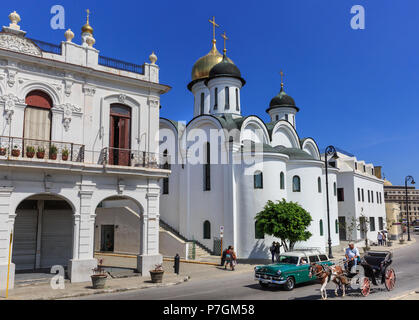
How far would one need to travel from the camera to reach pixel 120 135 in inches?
746

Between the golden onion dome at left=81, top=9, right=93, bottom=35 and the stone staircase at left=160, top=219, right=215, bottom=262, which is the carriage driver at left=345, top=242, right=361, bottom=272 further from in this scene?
the golden onion dome at left=81, top=9, right=93, bottom=35

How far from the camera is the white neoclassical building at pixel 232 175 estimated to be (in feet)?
87.7

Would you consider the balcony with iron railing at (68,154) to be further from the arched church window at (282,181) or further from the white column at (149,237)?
the arched church window at (282,181)

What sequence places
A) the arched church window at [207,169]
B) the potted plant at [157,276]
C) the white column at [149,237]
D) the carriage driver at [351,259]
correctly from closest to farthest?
the carriage driver at [351,259], the potted plant at [157,276], the white column at [149,237], the arched church window at [207,169]

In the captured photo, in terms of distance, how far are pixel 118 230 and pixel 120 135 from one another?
13.1 m

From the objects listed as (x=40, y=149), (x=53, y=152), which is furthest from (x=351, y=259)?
(x=40, y=149)

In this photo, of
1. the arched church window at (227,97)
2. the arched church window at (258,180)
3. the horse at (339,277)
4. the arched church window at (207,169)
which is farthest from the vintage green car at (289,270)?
the arched church window at (227,97)

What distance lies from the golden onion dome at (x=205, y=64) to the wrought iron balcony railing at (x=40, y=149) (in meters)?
22.4

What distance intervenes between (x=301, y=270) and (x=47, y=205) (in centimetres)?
1317

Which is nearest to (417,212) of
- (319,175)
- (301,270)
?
(319,175)

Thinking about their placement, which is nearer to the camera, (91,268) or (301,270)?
(301,270)

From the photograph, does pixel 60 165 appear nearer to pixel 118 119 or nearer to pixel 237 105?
pixel 118 119

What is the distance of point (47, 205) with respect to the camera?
1941 cm

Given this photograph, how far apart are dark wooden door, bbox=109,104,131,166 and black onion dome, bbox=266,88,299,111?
979 inches
